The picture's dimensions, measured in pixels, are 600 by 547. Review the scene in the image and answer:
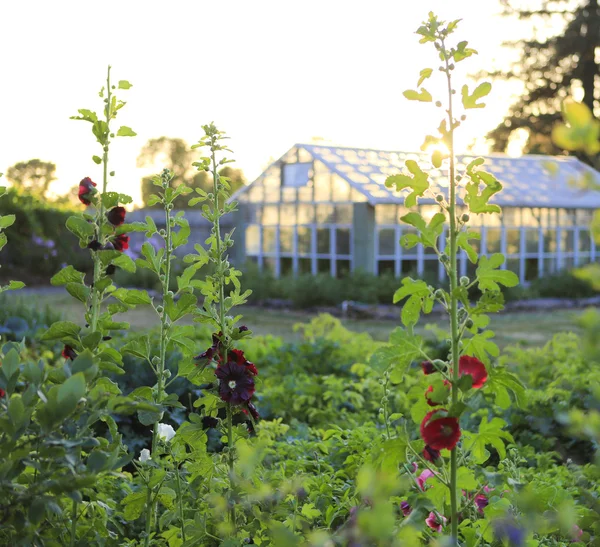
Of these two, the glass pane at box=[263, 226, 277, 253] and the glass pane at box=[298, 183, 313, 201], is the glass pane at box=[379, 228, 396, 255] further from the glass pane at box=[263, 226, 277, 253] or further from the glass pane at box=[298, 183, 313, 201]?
the glass pane at box=[263, 226, 277, 253]

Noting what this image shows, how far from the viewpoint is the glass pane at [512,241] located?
1540 cm

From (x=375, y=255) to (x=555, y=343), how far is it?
8.93 m

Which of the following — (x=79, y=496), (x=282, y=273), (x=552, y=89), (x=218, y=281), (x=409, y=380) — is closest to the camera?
(x=79, y=496)

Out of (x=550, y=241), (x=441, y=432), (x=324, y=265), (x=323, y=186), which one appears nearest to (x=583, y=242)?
(x=550, y=241)

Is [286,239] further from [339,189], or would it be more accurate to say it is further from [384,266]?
[384,266]

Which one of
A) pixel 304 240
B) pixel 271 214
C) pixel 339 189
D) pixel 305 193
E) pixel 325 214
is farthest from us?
pixel 271 214

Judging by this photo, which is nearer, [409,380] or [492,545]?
[492,545]

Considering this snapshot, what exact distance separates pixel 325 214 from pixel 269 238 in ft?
6.11

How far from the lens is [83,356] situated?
136 cm

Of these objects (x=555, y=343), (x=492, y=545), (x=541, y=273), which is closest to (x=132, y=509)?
(x=492, y=545)

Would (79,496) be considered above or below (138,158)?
below

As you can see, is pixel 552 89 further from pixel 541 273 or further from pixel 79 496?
pixel 79 496

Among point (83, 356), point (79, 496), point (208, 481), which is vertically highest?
point (83, 356)

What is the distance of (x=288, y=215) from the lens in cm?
1547
